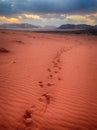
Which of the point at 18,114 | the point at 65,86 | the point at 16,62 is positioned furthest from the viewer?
the point at 16,62

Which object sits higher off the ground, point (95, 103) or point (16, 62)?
point (16, 62)

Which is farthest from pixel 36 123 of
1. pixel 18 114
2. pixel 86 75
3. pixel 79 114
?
pixel 86 75

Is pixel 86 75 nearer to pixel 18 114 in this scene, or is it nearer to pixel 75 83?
pixel 75 83

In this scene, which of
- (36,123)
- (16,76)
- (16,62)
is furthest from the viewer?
(16,62)

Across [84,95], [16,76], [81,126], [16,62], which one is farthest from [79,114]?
[16,62]

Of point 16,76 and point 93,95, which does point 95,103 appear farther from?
point 16,76

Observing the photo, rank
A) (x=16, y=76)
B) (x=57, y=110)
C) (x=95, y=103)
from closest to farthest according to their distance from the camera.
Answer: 1. (x=57, y=110)
2. (x=95, y=103)
3. (x=16, y=76)

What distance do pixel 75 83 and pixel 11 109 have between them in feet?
9.25

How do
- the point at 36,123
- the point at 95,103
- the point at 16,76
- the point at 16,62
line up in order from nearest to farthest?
the point at 36,123 → the point at 95,103 → the point at 16,76 → the point at 16,62

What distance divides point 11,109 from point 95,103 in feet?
7.25

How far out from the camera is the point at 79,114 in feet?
15.2

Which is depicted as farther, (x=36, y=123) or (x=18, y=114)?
(x=18, y=114)

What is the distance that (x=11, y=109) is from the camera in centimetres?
462

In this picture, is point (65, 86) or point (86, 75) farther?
point (86, 75)
